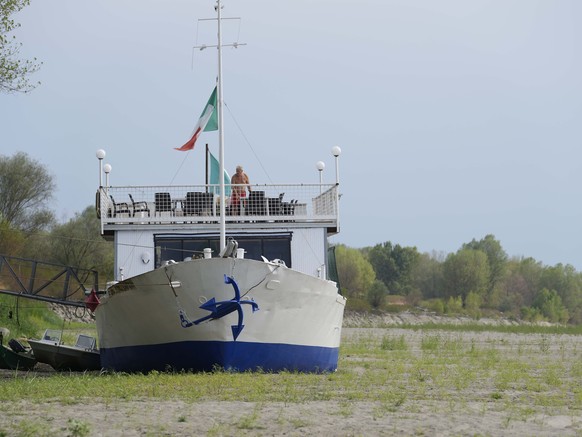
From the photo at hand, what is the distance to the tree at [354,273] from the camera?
99.1 metres

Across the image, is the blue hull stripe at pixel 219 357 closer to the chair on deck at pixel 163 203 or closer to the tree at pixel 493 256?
the chair on deck at pixel 163 203

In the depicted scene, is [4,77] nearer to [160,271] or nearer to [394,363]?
[160,271]

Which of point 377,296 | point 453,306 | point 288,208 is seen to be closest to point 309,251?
point 288,208

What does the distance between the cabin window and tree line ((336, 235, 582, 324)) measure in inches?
2624

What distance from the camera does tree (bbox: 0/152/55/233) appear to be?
218ft

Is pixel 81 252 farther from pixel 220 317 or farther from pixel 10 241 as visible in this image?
pixel 220 317

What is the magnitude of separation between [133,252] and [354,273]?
80311 mm

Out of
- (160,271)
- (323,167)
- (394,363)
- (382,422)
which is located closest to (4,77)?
(160,271)

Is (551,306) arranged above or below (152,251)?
below

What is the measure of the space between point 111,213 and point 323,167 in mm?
4694

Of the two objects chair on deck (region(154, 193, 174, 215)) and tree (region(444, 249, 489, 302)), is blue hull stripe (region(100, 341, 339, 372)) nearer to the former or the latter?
chair on deck (region(154, 193, 174, 215))

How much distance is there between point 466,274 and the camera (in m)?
103

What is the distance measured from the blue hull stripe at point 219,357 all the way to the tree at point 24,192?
160 feet

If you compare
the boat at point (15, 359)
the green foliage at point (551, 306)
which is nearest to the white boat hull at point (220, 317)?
the boat at point (15, 359)
